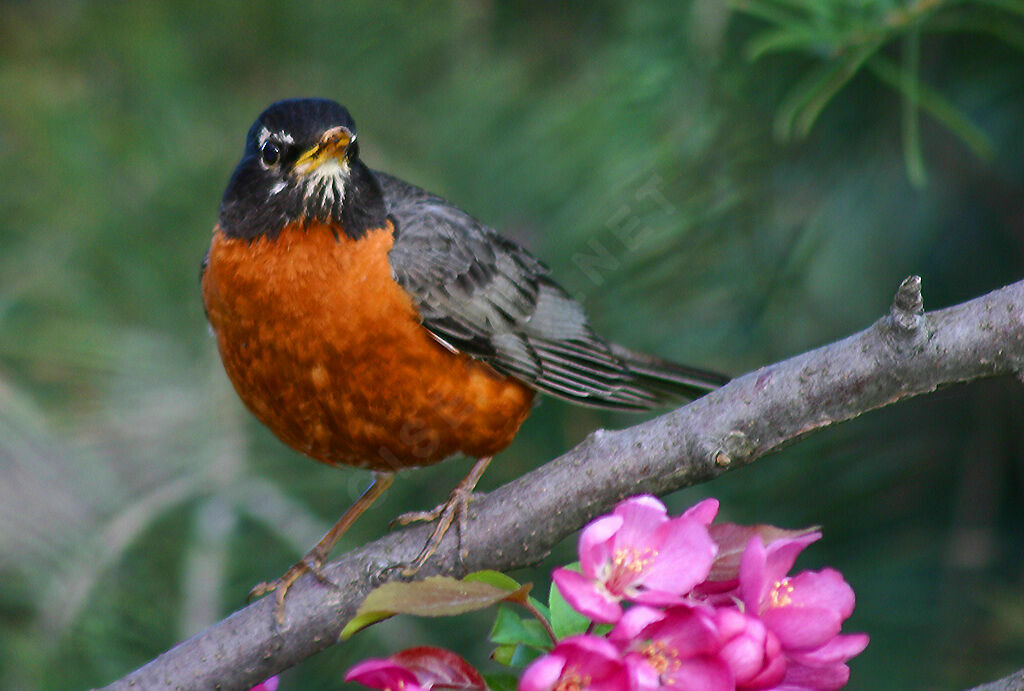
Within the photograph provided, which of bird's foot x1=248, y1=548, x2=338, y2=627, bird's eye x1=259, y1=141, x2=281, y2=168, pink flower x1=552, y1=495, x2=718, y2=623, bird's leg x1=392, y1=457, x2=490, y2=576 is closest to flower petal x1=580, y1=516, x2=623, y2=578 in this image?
pink flower x1=552, y1=495, x2=718, y2=623

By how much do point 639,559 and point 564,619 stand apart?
12 centimetres

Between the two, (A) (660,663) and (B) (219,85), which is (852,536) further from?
(B) (219,85)

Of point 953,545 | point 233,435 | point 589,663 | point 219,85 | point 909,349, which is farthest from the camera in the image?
point 219,85

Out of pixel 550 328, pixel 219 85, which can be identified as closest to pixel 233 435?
pixel 550 328

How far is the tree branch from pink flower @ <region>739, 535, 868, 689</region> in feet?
1.15

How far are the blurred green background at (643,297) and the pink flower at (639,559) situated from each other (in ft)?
3.86

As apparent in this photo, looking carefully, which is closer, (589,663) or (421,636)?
(589,663)

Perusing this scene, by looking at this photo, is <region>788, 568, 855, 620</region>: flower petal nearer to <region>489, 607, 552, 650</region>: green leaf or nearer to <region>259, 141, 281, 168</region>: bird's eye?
<region>489, 607, 552, 650</region>: green leaf

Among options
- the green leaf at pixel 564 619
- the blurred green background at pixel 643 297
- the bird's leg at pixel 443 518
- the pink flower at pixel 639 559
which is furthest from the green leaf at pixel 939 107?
the green leaf at pixel 564 619

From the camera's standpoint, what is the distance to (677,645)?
3.60 feet

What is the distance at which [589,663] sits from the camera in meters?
1.07

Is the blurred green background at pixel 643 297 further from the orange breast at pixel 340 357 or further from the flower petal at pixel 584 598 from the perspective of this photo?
the flower petal at pixel 584 598

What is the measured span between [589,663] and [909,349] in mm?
669

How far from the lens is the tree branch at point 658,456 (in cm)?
146
